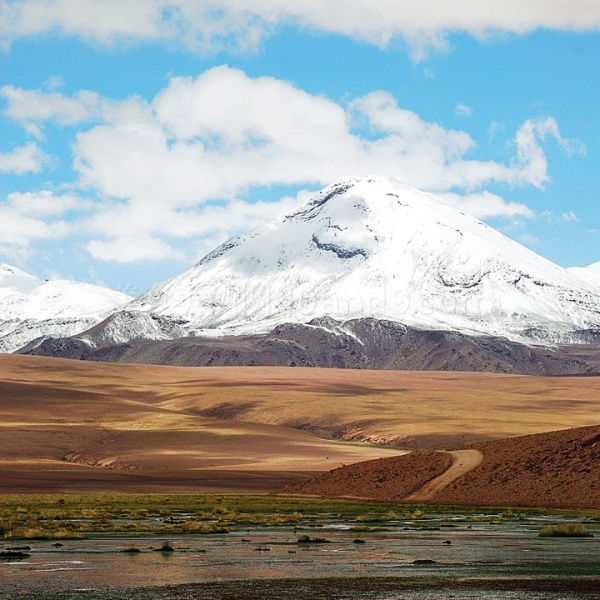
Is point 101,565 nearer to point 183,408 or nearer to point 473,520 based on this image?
point 473,520

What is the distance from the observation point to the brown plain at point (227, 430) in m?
91.1

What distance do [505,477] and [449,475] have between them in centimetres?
397

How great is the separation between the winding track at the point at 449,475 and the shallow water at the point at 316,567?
21.9 meters

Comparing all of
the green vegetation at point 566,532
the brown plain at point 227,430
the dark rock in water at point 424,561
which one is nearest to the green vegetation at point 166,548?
the dark rock in water at point 424,561

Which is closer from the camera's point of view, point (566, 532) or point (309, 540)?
point (309, 540)

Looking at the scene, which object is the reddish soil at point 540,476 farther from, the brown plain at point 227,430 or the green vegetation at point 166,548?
the green vegetation at point 166,548

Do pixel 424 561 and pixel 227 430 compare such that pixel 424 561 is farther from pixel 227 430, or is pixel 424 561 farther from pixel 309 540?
pixel 227 430

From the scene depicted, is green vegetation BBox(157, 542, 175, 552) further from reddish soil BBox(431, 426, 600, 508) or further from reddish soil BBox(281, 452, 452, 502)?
reddish soil BBox(281, 452, 452, 502)

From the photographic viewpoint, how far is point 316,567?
3266 centimetres

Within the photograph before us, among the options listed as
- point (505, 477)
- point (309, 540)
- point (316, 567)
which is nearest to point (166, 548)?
point (309, 540)

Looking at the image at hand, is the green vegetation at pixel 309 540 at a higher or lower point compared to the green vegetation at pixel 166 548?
lower

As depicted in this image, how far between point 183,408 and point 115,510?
118436mm

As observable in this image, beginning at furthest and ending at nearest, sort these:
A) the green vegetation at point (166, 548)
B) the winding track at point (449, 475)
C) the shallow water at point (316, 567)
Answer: the winding track at point (449, 475), the green vegetation at point (166, 548), the shallow water at point (316, 567)

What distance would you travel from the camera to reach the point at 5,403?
516ft
